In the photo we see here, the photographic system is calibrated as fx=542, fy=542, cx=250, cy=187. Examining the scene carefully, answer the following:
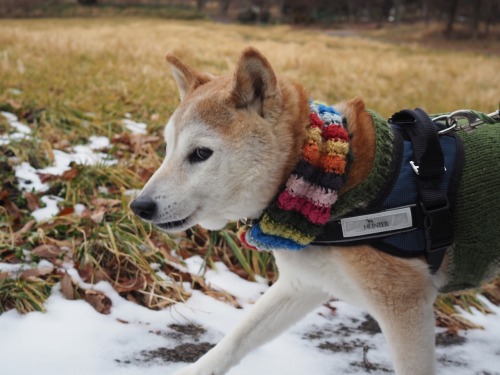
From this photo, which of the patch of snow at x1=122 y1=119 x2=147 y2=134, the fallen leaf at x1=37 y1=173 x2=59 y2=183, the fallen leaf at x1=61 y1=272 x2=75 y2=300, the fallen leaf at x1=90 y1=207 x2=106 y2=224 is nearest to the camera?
the fallen leaf at x1=61 y1=272 x2=75 y2=300

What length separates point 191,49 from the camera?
12.6m

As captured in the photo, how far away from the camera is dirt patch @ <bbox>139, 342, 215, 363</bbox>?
3.00m

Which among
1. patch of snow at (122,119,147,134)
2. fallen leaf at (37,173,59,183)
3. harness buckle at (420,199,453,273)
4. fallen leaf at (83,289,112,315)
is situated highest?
harness buckle at (420,199,453,273)

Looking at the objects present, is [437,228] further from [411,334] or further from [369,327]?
[369,327]

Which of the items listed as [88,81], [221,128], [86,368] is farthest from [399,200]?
[88,81]

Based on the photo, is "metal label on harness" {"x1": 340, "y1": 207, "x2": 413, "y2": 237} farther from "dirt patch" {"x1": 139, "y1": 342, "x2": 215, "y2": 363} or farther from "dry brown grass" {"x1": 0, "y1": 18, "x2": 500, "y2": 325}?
"dry brown grass" {"x1": 0, "y1": 18, "x2": 500, "y2": 325}

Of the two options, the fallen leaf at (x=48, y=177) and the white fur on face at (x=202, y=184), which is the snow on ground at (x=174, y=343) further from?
the fallen leaf at (x=48, y=177)

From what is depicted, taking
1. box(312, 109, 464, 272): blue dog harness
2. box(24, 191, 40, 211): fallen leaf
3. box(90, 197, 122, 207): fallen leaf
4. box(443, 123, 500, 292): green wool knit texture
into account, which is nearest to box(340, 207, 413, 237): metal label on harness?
box(312, 109, 464, 272): blue dog harness

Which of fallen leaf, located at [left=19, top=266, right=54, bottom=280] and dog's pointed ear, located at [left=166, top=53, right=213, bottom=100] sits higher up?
dog's pointed ear, located at [left=166, top=53, right=213, bottom=100]

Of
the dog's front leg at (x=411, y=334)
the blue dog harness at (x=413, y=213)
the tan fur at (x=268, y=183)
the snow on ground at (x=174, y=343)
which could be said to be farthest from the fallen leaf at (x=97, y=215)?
the dog's front leg at (x=411, y=334)

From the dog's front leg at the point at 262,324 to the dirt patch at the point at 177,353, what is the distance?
0.86 ft

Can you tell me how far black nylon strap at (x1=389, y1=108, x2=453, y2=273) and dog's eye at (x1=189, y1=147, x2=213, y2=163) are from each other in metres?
0.91

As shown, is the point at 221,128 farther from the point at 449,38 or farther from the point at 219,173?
the point at 449,38

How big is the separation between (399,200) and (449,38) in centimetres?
3927
